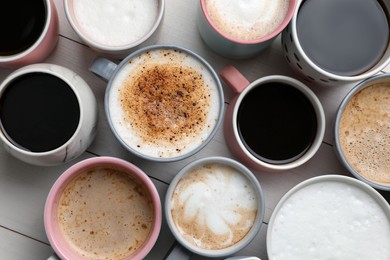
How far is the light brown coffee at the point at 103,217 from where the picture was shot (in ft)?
3.22

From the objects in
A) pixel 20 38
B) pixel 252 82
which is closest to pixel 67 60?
pixel 20 38

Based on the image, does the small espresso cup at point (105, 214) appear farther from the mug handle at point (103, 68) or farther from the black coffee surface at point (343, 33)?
the black coffee surface at point (343, 33)

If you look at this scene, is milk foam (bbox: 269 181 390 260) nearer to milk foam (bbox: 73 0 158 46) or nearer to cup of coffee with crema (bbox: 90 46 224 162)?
cup of coffee with crema (bbox: 90 46 224 162)

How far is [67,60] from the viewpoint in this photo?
41.6 inches

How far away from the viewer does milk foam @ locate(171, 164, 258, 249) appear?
1.00 metres

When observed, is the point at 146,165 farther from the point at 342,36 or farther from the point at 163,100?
the point at 342,36

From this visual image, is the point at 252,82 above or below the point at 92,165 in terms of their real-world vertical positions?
above

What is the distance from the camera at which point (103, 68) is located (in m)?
0.94

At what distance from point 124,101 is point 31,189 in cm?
27

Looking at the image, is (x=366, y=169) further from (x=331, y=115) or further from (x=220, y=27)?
(x=220, y=27)

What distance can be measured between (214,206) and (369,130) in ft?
1.11

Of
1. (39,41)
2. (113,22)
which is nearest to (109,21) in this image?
(113,22)

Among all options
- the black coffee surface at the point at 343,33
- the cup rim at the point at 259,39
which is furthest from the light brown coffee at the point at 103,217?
the black coffee surface at the point at 343,33

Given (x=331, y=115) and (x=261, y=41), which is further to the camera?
(x=331, y=115)
